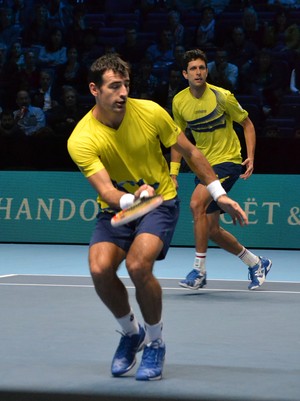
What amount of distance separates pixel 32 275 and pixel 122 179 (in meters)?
4.52

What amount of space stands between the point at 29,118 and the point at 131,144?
9.43 metres

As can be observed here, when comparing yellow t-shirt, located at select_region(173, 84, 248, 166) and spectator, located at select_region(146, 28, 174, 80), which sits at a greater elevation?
yellow t-shirt, located at select_region(173, 84, 248, 166)

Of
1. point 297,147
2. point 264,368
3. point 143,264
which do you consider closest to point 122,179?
point 143,264

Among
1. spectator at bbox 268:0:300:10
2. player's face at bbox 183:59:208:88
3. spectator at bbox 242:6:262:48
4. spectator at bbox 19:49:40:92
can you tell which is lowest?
spectator at bbox 19:49:40:92

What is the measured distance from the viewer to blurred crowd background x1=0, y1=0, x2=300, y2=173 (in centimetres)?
1312

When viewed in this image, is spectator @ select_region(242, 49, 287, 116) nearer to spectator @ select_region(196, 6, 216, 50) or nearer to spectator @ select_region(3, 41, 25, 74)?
spectator @ select_region(196, 6, 216, 50)

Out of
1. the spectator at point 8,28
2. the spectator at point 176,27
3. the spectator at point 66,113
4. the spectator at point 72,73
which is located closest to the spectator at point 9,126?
the spectator at point 66,113

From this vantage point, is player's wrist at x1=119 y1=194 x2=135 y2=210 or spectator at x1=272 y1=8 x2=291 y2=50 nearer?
player's wrist at x1=119 y1=194 x2=135 y2=210

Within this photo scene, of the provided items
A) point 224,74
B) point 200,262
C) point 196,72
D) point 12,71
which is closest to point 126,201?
→ point 200,262

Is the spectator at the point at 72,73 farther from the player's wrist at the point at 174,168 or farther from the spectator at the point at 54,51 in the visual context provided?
the player's wrist at the point at 174,168

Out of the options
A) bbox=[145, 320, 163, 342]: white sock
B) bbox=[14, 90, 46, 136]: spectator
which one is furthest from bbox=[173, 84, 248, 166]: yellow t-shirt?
bbox=[14, 90, 46, 136]: spectator

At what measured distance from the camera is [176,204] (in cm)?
512

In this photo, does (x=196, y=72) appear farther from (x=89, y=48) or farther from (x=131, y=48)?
(x=89, y=48)

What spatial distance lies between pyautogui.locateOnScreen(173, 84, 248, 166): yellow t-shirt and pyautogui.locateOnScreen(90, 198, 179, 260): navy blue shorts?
337 cm
